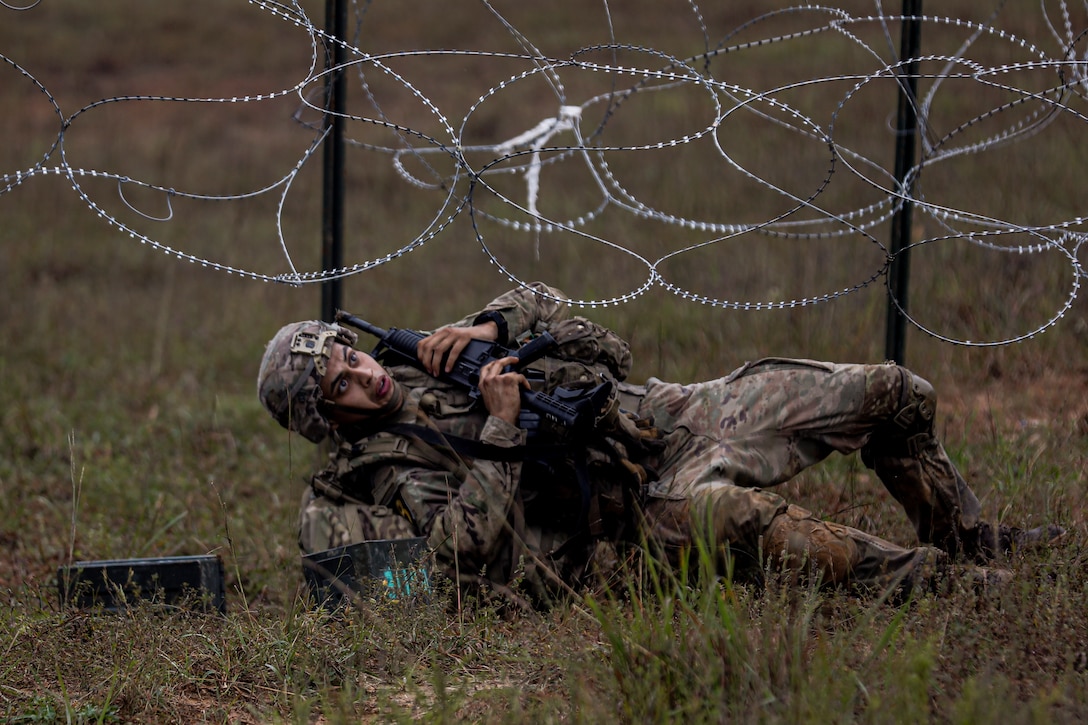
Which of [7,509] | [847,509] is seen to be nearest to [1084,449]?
[847,509]

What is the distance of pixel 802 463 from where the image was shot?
3676mm

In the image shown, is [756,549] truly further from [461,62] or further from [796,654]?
[461,62]

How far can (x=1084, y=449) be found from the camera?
169 inches

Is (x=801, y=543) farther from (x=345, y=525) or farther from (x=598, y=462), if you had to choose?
(x=345, y=525)

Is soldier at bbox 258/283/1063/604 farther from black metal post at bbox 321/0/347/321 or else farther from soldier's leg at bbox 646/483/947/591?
black metal post at bbox 321/0/347/321

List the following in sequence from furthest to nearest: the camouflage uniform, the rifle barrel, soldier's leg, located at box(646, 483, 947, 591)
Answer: the rifle barrel → the camouflage uniform → soldier's leg, located at box(646, 483, 947, 591)

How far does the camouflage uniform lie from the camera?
3359 mm

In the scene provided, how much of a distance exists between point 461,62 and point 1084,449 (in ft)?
42.5

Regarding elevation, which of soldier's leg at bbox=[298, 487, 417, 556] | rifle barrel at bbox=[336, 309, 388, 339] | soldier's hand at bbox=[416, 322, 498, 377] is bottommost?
soldier's leg at bbox=[298, 487, 417, 556]

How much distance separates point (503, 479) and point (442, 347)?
1.82 ft

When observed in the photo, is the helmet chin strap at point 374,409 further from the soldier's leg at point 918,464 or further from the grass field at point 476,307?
the soldier's leg at point 918,464

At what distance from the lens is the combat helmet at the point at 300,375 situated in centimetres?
378

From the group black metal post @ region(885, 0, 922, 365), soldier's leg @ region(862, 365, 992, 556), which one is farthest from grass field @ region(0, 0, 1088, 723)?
black metal post @ region(885, 0, 922, 365)

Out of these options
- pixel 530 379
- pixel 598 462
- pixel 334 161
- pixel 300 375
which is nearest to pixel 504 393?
pixel 530 379
